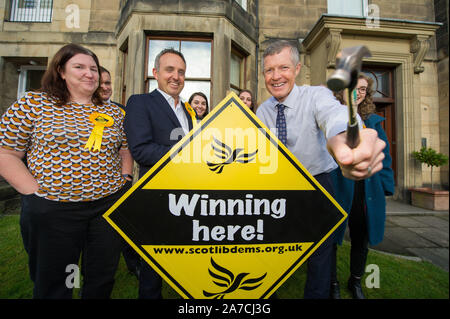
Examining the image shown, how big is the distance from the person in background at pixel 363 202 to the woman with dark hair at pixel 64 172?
6.07 feet

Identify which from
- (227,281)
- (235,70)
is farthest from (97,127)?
(235,70)

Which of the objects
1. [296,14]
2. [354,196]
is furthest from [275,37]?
[354,196]

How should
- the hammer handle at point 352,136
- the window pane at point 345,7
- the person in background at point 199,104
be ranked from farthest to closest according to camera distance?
the window pane at point 345,7
the person in background at point 199,104
the hammer handle at point 352,136

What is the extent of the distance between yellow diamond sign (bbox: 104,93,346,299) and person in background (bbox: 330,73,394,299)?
94cm

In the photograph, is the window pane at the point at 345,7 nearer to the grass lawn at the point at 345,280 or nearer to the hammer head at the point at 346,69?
the grass lawn at the point at 345,280

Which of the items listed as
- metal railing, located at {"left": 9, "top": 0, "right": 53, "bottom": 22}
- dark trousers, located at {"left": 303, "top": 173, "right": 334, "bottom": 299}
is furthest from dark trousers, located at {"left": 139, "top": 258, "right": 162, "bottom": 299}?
metal railing, located at {"left": 9, "top": 0, "right": 53, "bottom": 22}

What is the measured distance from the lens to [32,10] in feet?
18.3

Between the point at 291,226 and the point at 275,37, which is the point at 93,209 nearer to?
the point at 291,226

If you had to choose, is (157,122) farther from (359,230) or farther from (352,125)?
(359,230)

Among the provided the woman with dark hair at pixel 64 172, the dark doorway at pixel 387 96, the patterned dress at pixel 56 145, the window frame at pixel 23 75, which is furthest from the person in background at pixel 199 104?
the window frame at pixel 23 75

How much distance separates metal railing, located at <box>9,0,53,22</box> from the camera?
5.56 m

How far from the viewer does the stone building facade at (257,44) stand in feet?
14.6

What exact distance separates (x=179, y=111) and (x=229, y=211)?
966 millimetres

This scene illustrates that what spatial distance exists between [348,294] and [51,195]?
2.55 meters
